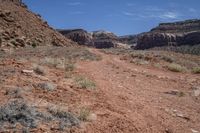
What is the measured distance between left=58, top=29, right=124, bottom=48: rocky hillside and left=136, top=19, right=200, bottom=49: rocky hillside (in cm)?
1579

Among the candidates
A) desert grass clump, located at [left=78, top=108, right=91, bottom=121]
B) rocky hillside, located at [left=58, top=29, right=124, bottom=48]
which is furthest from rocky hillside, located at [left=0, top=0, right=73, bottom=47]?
rocky hillside, located at [left=58, top=29, right=124, bottom=48]

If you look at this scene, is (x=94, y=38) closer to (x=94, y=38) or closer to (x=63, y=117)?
(x=94, y=38)

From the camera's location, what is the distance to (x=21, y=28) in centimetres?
3619

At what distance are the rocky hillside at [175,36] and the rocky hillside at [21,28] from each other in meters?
55.3

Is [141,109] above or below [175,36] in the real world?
below

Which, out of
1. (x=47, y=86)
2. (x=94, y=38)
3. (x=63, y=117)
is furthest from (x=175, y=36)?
(x=63, y=117)

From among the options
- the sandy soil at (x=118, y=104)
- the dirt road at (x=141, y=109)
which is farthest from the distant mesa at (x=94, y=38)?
the sandy soil at (x=118, y=104)

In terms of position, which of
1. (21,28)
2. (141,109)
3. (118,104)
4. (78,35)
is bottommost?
(141,109)

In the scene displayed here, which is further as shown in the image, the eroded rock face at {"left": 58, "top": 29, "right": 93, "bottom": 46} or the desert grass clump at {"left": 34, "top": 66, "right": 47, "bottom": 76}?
the eroded rock face at {"left": 58, "top": 29, "right": 93, "bottom": 46}

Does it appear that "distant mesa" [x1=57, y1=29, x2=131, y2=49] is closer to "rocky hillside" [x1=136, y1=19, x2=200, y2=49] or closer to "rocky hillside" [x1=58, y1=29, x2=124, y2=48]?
"rocky hillside" [x1=58, y1=29, x2=124, y2=48]

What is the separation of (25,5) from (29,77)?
3597 centimetres

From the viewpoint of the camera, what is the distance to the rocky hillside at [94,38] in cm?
11304

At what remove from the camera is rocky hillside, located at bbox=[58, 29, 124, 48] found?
113 meters

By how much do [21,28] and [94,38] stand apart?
97392mm
